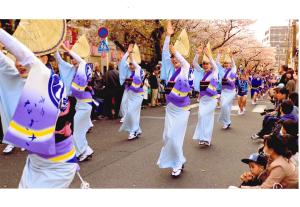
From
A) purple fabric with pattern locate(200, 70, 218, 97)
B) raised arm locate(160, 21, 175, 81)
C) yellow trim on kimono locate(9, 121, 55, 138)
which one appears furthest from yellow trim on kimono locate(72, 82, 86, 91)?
yellow trim on kimono locate(9, 121, 55, 138)

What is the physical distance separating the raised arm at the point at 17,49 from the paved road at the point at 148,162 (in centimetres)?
271

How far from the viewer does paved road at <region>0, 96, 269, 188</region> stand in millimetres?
5652

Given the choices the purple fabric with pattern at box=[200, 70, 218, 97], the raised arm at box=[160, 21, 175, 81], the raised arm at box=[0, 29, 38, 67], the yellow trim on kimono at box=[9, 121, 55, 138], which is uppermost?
the raised arm at box=[0, 29, 38, 67]

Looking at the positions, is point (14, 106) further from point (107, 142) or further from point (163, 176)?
point (107, 142)

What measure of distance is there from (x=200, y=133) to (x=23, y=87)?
18.4ft

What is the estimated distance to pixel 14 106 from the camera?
128 inches

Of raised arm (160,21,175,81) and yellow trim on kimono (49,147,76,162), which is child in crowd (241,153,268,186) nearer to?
yellow trim on kimono (49,147,76,162)

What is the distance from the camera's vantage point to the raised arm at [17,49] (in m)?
2.79

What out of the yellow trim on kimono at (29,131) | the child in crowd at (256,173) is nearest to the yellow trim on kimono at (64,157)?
the yellow trim on kimono at (29,131)

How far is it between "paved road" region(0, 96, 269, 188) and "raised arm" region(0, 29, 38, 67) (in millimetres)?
2708

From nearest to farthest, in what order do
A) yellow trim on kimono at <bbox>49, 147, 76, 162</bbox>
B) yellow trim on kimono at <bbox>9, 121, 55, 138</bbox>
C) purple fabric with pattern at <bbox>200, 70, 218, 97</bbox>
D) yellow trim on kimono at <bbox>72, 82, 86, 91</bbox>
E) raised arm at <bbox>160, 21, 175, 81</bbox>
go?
yellow trim on kimono at <bbox>9, 121, 55, 138</bbox> → yellow trim on kimono at <bbox>49, 147, 76, 162</bbox> → raised arm at <bbox>160, 21, 175, 81</bbox> → yellow trim on kimono at <bbox>72, 82, 86, 91</bbox> → purple fabric with pattern at <bbox>200, 70, 218, 97</bbox>

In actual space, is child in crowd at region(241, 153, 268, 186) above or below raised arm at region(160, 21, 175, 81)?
below

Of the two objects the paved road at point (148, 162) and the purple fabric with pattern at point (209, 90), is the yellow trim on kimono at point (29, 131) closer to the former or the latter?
the paved road at point (148, 162)
